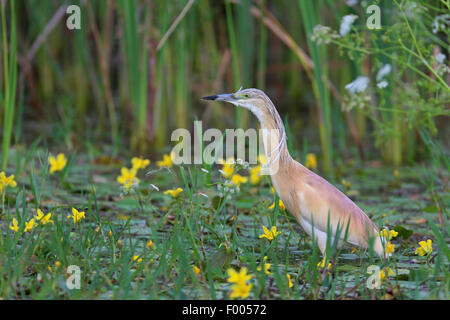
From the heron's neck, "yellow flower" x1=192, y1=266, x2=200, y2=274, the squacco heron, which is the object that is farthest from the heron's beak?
"yellow flower" x1=192, y1=266, x2=200, y2=274

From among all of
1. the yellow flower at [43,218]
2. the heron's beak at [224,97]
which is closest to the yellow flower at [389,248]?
the heron's beak at [224,97]

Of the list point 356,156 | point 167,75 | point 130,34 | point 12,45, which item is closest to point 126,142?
point 167,75

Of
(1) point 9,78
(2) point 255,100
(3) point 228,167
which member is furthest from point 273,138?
(1) point 9,78

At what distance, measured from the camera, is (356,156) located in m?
6.80

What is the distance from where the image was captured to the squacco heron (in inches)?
142

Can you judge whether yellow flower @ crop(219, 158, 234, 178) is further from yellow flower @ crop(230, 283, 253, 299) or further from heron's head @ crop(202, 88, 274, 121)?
yellow flower @ crop(230, 283, 253, 299)

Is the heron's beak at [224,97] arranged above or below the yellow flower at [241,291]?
above

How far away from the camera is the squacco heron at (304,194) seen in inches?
142

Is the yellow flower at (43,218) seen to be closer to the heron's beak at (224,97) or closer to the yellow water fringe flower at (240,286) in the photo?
the heron's beak at (224,97)

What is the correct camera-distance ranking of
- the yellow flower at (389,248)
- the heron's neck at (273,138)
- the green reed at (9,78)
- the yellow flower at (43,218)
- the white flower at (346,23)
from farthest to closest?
1. the green reed at (9,78)
2. the white flower at (346,23)
3. the heron's neck at (273,138)
4. the yellow flower at (43,218)
5. the yellow flower at (389,248)

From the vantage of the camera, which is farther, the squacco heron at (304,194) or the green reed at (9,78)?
the green reed at (9,78)

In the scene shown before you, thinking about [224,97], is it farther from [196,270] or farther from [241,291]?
[241,291]

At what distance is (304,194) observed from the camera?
365cm

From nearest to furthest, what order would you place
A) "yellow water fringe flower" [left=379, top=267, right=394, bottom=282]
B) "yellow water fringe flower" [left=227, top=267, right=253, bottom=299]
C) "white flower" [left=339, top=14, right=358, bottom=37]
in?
"yellow water fringe flower" [left=227, top=267, right=253, bottom=299] → "yellow water fringe flower" [left=379, top=267, right=394, bottom=282] → "white flower" [left=339, top=14, right=358, bottom=37]
